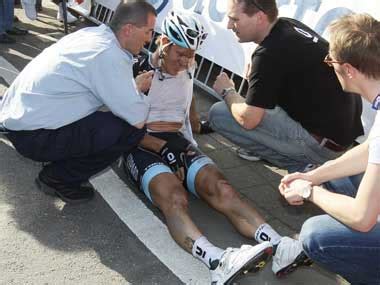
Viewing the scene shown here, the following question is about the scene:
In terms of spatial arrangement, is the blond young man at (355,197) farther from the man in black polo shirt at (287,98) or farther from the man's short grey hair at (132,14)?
the man's short grey hair at (132,14)

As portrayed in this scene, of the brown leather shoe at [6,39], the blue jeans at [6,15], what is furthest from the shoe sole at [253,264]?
the blue jeans at [6,15]

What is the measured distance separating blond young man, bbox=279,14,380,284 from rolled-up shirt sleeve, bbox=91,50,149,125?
1039 millimetres

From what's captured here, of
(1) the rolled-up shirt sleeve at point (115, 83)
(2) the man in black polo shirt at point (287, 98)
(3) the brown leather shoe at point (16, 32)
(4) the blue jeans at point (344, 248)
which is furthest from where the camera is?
(3) the brown leather shoe at point (16, 32)

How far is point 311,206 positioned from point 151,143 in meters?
1.19

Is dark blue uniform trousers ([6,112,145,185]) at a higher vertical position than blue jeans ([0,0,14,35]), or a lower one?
higher

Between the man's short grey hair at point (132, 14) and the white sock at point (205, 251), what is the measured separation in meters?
1.31

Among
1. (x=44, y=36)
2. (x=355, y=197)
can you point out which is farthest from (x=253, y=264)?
(x=44, y=36)

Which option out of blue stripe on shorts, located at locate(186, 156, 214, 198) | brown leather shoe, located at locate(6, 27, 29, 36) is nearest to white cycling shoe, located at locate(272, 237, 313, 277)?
blue stripe on shorts, located at locate(186, 156, 214, 198)

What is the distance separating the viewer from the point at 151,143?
3682 millimetres

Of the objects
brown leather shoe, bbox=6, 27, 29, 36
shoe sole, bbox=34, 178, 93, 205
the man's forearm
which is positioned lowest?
brown leather shoe, bbox=6, 27, 29, 36

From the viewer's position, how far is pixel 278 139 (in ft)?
12.6

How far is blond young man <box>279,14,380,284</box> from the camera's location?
235 cm

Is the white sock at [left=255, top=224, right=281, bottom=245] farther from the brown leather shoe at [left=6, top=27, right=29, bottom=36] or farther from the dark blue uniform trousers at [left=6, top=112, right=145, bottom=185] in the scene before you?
the brown leather shoe at [left=6, top=27, right=29, bottom=36]

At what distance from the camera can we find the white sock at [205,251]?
298 centimetres
